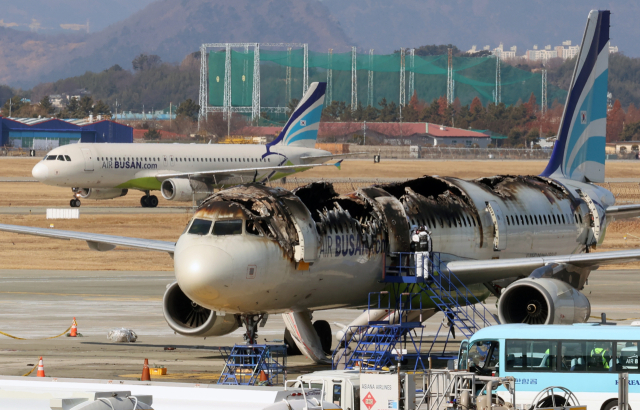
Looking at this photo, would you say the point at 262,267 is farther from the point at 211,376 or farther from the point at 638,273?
the point at 638,273

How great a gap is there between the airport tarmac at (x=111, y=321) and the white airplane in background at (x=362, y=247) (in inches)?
69.8

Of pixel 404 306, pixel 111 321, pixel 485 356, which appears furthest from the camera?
pixel 111 321

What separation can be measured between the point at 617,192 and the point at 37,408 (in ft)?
281

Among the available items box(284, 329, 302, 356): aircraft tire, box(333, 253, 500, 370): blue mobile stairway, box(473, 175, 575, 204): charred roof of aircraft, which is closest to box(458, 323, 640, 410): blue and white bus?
box(333, 253, 500, 370): blue mobile stairway

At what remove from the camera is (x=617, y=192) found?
9325 centimetres

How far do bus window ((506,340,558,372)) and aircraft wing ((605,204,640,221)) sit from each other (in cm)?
1456

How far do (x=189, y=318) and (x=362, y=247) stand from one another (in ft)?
16.5

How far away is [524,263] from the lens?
2619cm

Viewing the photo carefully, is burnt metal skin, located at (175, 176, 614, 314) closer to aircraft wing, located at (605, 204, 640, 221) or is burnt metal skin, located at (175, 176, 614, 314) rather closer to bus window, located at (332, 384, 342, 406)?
aircraft wing, located at (605, 204, 640, 221)

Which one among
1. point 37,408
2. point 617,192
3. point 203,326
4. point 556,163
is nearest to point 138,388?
point 37,408

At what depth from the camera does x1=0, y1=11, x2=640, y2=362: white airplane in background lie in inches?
896

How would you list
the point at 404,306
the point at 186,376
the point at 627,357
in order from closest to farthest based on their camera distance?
the point at 627,357 < the point at 186,376 < the point at 404,306

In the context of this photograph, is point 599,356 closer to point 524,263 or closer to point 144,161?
point 524,263

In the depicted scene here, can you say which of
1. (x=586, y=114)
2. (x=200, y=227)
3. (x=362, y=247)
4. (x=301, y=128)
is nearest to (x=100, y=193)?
(x=301, y=128)
